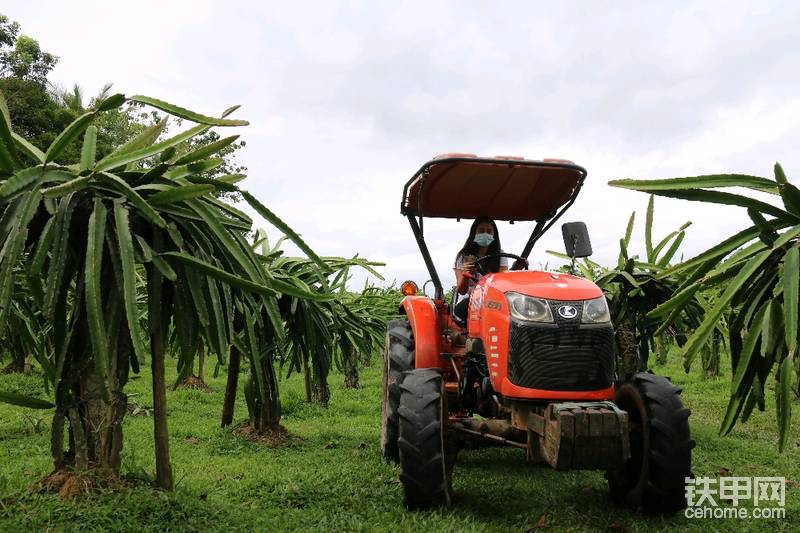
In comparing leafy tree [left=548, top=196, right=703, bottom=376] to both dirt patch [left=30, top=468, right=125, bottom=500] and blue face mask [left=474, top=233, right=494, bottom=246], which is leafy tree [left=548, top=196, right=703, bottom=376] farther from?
dirt patch [left=30, top=468, right=125, bottom=500]

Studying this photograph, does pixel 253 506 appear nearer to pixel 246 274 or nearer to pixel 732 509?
pixel 246 274

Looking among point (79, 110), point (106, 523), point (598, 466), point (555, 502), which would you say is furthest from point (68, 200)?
point (79, 110)

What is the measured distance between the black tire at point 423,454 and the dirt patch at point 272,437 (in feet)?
8.33

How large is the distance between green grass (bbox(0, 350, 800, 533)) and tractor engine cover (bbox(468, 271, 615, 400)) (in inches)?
31.0

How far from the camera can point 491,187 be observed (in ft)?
17.9

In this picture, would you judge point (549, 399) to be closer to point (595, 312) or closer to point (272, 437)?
point (595, 312)

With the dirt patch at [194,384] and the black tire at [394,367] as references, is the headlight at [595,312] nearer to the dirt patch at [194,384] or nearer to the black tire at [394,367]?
the black tire at [394,367]

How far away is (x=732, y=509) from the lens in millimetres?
4152

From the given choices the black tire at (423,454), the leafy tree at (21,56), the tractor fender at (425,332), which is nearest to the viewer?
the black tire at (423,454)

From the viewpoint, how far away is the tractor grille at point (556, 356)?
13.2ft

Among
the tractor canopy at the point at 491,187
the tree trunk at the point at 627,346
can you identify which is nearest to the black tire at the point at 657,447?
the tree trunk at the point at 627,346

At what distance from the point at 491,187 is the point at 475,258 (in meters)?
0.61

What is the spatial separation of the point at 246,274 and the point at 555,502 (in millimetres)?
2555

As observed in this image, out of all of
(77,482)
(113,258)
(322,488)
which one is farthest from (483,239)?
(77,482)
